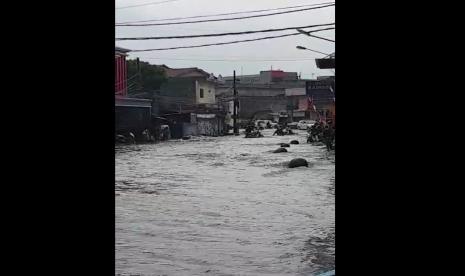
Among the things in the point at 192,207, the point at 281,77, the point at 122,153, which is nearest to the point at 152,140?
the point at 122,153

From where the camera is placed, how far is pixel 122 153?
53.0ft

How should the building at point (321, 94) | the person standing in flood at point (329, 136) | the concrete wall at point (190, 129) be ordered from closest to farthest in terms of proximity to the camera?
the person standing in flood at point (329, 136), the building at point (321, 94), the concrete wall at point (190, 129)

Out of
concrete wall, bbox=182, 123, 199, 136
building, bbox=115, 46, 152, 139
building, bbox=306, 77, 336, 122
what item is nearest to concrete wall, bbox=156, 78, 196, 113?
concrete wall, bbox=182, 123, 199, 136

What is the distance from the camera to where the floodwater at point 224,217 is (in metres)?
4.38

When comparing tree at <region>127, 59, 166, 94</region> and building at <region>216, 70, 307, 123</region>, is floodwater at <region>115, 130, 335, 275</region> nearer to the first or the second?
tree at <region>127, 59, 166, 94</region>

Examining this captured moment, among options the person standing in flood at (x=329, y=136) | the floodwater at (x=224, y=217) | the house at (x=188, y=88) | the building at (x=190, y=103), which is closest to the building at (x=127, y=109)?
the building at (x=190, y=103)

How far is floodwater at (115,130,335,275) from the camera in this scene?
172 inches

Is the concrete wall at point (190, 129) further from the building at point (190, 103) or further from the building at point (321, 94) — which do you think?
the building at point (321, 94)

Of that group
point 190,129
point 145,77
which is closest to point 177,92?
point 190,129

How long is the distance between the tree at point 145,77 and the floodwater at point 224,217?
594 cm
